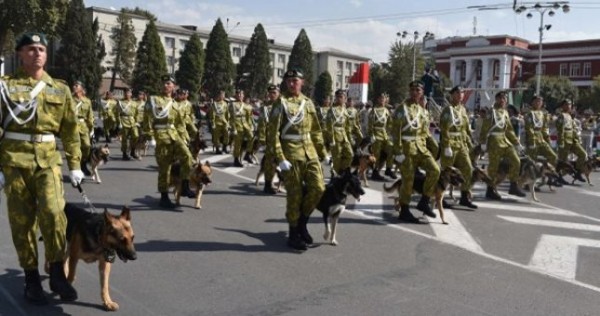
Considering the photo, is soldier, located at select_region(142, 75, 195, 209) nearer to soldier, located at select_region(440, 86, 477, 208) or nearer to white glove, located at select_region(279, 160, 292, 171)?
white glove, located at select_region(279, 160, 292, 171)

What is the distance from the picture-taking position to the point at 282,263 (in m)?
6.98

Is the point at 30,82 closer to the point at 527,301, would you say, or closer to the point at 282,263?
the point at 282,263

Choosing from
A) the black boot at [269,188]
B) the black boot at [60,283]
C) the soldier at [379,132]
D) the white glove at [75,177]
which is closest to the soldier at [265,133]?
the black boot at [269,188]

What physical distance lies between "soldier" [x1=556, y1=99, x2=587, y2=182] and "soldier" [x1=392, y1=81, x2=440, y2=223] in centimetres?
808

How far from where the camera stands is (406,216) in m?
9.88

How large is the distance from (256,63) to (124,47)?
659 inches

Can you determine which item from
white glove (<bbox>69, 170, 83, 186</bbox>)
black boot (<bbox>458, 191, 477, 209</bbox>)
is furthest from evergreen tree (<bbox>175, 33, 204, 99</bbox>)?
white glove (<bbox>69, 170, 83, 186</bbox>)

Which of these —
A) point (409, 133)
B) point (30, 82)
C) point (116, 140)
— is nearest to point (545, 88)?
point (116, 140)

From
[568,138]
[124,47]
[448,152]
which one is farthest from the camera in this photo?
[124,47]

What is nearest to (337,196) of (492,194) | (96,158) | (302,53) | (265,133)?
(265,133)

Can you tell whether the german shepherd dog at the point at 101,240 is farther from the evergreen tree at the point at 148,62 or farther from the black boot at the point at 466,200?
the evergreen tree at the point at 148,62

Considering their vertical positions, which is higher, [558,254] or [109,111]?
[109,111]

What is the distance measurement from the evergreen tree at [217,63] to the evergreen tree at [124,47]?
920 cm

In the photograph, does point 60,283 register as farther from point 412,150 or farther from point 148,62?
point 148,62
